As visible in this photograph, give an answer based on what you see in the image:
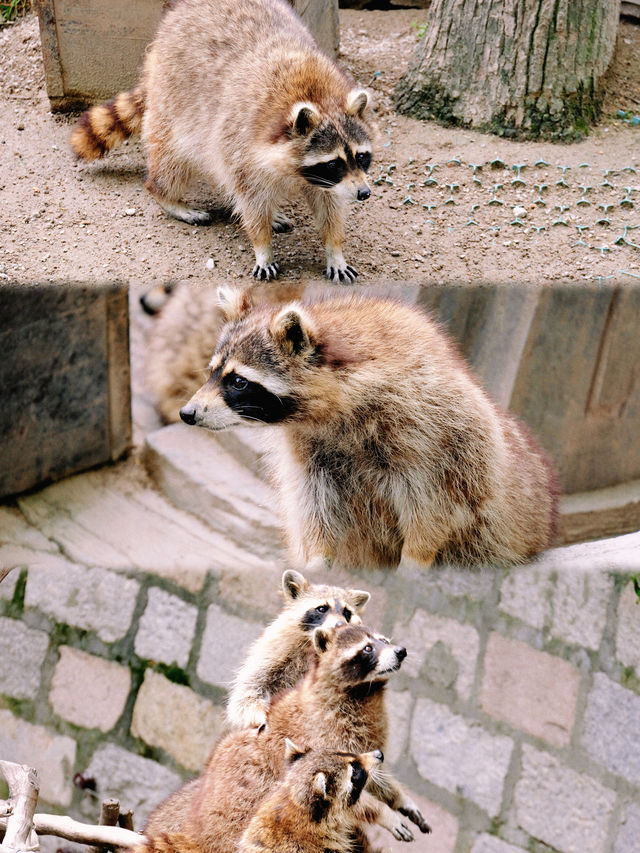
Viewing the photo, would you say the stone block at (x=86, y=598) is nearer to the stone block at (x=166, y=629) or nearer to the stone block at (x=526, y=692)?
the stone block at (x=166, y=629)

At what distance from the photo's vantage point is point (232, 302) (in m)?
1.90

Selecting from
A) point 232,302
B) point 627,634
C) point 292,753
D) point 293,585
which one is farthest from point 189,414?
point 627,634

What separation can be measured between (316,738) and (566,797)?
2.22 metres

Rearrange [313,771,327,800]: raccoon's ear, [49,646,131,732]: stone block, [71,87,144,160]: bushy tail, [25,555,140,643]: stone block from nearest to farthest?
[313,771,327,800]: raccoon's ear < [25,555,140,643]: stone block < [49,646,131,732]: stone block < [71,87,144,160]: bushy tail

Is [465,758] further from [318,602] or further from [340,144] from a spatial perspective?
[340,144]

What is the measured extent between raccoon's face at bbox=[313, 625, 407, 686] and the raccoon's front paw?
233 centimetres

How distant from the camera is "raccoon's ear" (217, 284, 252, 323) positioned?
74.2 inches

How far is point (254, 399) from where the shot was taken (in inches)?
75.2

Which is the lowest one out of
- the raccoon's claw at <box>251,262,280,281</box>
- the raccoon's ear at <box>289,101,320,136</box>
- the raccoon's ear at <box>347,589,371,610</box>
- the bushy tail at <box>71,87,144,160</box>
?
the raccoon's claw at <box>251,262,280,281</box>

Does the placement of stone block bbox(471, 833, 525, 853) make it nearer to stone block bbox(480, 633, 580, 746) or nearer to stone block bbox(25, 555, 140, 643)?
stone block bbox(480, 633, 580, 746)

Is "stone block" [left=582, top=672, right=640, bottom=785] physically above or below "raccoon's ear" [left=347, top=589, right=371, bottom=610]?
below

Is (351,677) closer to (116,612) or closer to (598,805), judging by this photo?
(116,612)

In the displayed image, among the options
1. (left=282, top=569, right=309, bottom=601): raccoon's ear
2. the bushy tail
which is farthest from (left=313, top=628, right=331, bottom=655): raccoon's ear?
the bushy tail

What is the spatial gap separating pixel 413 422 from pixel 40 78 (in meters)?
4.05
